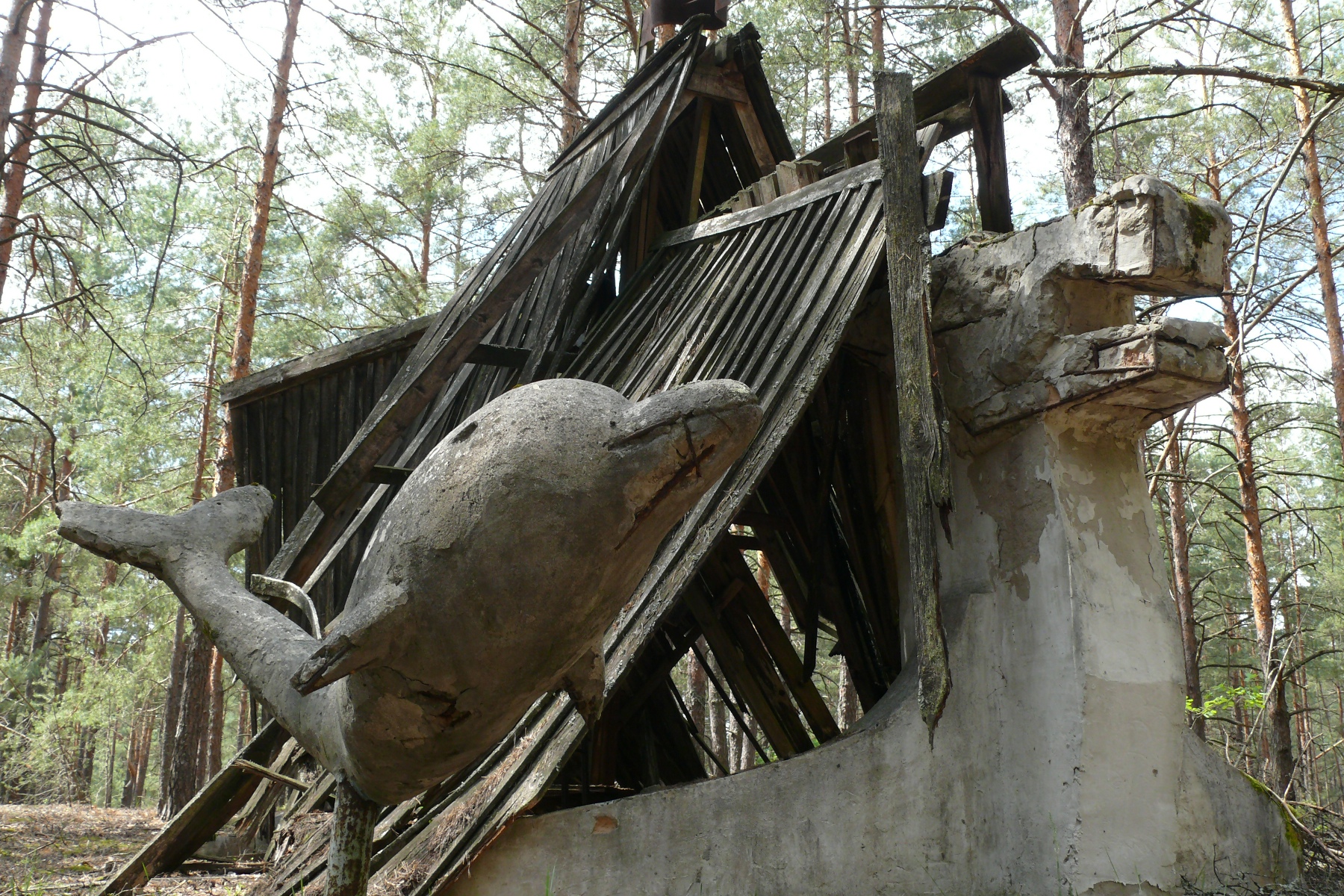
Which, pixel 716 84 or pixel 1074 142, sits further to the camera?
pixel 1074 142

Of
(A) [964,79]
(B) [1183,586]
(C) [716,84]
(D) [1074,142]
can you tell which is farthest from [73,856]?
(B) [1183,586]

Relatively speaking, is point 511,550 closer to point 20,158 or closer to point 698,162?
point 698,162

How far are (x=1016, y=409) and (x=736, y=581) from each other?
7.95ft

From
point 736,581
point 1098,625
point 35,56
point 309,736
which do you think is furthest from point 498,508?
point 35,56

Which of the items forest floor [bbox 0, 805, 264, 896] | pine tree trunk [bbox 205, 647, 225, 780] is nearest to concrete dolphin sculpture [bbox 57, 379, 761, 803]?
forest floor [bbox 0, 805, 264, 896]

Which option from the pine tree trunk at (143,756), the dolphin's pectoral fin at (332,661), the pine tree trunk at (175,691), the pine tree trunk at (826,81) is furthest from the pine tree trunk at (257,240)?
the pine tree trunk at (143,756)

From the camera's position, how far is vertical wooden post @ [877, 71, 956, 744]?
13.8ft

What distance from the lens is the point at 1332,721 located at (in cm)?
3778

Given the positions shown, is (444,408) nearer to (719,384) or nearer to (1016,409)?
(1016,409)

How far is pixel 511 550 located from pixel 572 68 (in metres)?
12.5

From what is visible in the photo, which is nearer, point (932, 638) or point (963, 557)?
point (932, 638)

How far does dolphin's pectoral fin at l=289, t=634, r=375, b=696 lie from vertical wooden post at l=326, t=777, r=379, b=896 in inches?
22.9

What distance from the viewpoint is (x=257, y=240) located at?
12.8 meters

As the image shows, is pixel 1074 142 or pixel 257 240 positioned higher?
pixel 257 240
